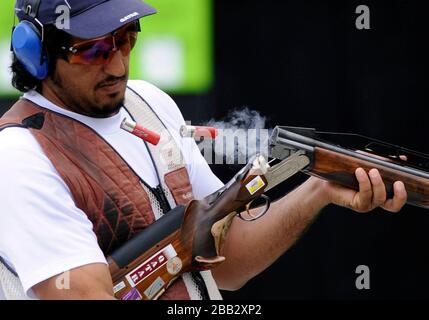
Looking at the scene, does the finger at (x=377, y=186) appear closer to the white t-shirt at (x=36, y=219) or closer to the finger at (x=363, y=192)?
the finger at (x=363, y=192)

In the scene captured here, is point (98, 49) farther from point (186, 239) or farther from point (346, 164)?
point (346, 164)

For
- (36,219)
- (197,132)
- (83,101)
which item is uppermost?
(83,101)

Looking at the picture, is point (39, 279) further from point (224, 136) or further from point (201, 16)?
point (201, 16)

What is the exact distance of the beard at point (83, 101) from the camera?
10.9 feet

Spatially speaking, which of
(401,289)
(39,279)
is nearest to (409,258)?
(401,289)

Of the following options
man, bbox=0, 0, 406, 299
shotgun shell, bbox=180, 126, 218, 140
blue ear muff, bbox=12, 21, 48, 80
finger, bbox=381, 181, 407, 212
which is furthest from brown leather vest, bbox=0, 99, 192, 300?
finger, bbox=381, 181, 407, 212

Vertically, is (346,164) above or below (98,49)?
below

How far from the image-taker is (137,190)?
329 cm

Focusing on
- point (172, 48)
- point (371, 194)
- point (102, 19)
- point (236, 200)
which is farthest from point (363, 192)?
point (172, 48)

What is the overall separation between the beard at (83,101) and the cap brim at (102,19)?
0.63ft

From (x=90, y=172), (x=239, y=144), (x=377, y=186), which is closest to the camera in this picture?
(x=90, y=172)

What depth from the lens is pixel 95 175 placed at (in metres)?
3.20

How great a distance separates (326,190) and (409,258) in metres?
2.04

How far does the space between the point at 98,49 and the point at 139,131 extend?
30cm
